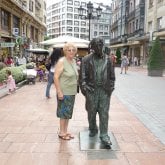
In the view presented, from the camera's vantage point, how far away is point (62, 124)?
20.4ft

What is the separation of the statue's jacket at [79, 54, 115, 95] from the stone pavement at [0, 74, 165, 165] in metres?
0.96

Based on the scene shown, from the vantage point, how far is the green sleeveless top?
595cm

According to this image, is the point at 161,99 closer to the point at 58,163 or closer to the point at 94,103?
the point at 94,103

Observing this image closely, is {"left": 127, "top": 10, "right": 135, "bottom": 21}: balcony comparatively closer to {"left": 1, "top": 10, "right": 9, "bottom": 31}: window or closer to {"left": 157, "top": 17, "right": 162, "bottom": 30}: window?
{"left": 157, "top": 17, "right": 162, "bottom": 30}: window

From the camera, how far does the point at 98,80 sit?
5668mm

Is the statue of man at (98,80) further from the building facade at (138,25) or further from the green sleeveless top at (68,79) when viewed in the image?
the building facade at (138,25)

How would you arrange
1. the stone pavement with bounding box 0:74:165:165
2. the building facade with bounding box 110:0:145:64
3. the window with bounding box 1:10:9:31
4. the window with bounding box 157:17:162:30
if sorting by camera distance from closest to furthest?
the stone pavement with bounding box 0:74:165:165 → the window with bounding box 1:10:9:31 → the window with bounding box 157:17:162:30 → the building facade with bounding box 110:0:145:64

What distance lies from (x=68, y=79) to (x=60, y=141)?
104 cm

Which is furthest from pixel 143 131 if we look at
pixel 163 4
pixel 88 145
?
pixel 163 4

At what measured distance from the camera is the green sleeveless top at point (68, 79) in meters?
5.95

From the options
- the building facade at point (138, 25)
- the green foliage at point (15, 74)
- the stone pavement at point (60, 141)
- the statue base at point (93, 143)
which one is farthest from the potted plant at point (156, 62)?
the statue base at point (93, 143)

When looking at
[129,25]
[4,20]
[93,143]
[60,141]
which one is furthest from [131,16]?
[93,143]

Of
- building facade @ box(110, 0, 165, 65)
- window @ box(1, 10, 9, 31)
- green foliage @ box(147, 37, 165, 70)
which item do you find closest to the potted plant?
green foliage @ box(147, 37, 165, 70)

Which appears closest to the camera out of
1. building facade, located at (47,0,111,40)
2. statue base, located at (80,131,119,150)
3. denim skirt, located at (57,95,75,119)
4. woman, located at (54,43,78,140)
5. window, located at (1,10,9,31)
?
statue base, located at (80,131,119,150)
